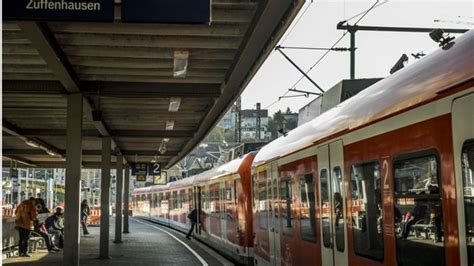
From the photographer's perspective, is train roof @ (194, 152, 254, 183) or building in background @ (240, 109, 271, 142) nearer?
train roof @ (194, 152, 254, 183)

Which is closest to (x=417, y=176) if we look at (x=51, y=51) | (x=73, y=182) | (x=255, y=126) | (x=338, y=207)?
(x=338, y=207)

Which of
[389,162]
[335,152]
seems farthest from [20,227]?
[389,162]

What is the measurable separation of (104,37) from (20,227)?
373 inches

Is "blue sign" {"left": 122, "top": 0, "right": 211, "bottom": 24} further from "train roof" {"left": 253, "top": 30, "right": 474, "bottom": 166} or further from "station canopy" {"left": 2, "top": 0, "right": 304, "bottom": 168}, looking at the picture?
"train roof" {"left": 253, "top": 30, "right": 474, "bottom": 166}

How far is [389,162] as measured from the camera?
5250mm

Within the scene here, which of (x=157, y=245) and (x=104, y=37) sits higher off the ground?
(x=104, y=37)

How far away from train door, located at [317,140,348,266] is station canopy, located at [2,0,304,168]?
69.4 inches

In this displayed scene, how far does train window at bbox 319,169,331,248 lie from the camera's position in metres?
7.16

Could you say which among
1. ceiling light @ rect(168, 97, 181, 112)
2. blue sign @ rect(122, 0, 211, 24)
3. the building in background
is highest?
the building in background

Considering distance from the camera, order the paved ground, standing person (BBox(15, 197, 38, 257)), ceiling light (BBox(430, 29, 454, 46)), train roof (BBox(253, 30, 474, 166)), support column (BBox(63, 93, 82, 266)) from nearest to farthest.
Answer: train roof (BBox(253, 30, 474, 166))
ceiling light (BBox(430, 29, 454, 46))
support column (BBox(63, 93, 82, 266))
the paved ground
standing person (BBox(15, 197, 38, 257))

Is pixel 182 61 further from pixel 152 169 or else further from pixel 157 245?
pixel 152 169

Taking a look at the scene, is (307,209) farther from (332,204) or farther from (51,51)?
(51,51)

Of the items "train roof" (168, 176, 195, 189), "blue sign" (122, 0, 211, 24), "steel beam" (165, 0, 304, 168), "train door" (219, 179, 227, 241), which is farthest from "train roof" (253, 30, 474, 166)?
"train roof" (168, 176, 195, 189)

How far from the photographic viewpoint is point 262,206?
39.4ft
